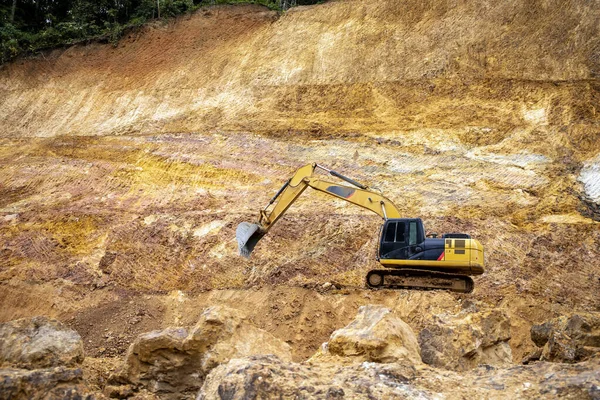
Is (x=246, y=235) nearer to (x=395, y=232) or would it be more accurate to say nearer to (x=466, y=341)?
(x=395, y=232)

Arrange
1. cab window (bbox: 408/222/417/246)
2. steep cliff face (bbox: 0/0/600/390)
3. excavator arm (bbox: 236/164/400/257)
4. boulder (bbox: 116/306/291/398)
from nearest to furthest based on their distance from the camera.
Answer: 1. boulder (bbox: 116/306/291/398)
2. cab window (bbox: 408/222/417/246)
3. excavator arm (bbox: 236/164/400/257)
4. steep cliff face (bbox: 0/0/600/390)

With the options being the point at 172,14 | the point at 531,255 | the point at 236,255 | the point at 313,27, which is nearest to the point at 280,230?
the point at 236,255

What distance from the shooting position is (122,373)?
732 cm

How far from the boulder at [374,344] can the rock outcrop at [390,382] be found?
0.94 m

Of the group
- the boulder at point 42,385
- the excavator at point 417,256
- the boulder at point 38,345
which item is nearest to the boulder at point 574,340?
the excavator at point 417,256

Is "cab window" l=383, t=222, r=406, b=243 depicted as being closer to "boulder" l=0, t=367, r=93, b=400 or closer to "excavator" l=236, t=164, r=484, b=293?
"excavator" l=236, t=164, r=484, b=293

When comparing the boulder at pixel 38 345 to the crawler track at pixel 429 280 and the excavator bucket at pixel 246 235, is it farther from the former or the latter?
the crawler track at pixel 429 280

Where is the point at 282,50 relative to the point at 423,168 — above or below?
above

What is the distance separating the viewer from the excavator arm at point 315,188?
11.1m

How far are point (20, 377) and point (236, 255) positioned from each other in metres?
8.03

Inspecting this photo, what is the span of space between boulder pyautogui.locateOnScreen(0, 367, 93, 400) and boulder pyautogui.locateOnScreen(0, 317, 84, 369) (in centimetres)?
105

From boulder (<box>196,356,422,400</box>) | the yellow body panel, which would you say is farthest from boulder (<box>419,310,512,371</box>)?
boulder (<box>196,356,422,400</box>)

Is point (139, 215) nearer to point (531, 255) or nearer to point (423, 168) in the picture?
point (423, 168)

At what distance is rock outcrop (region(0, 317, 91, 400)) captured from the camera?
17.2 ft
